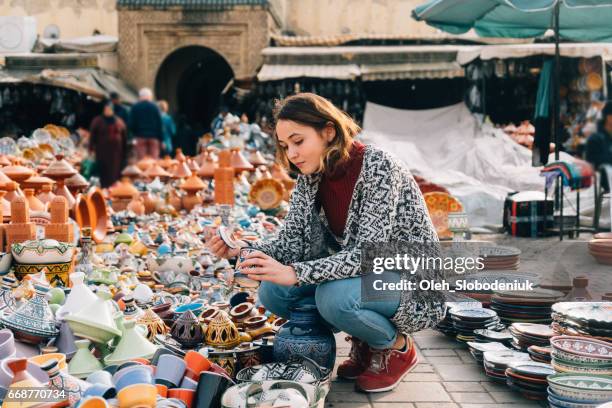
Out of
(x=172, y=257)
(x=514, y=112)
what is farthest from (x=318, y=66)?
(x=172, y=257)

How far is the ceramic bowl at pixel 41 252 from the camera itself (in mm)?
3576

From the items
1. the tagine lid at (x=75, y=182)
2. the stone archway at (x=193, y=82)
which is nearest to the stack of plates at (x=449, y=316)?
the tagine lid at (x=75, y=182)

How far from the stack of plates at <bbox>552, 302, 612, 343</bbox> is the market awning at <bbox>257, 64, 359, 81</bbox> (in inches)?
437

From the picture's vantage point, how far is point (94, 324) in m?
2.69

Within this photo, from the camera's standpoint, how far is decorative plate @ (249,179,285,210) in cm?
694

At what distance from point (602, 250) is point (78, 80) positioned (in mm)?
11385

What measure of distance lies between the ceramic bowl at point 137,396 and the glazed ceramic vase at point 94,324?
0.53 meters

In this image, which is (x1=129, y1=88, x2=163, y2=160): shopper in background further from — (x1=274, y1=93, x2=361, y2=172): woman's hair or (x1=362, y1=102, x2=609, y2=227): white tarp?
(x1=274, y1=93, x2=361, y2=172): woman's hair

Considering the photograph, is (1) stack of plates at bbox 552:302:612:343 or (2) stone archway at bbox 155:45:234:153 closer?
(1) stack of plates at bbox 552:302:612:343

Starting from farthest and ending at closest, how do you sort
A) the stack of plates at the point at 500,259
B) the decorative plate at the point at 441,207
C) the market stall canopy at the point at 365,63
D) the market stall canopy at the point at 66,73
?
the market stall canopy at the point at 66,73
the market stall canopy at the point at 365,63
the decorative plate at the point at 441,207
the stack of plates at the point at 500,259

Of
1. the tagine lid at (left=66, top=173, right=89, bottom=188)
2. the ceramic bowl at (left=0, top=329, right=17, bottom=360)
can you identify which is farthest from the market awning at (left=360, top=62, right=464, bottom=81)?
the ceramic bowl at (left=0, top=329, right=17, bottom=360)

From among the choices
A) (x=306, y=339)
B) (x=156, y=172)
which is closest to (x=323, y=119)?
(x=306, y=339)

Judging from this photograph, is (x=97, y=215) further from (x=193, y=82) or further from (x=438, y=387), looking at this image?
(x=193, y=82)

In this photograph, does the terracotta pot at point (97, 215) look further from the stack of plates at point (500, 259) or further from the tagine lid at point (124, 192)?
the stack of plates at point (500, 259)
